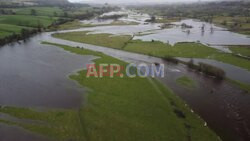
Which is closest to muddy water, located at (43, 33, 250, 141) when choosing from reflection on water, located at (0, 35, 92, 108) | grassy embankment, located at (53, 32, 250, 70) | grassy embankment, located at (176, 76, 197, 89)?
grassy embankment, located at (176, 76, 197, 89)

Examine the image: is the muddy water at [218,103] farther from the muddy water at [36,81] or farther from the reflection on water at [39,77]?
the reflection on water at [39,77]

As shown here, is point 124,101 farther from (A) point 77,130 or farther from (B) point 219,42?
(B) point 219,42

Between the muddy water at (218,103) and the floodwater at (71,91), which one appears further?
the floodwater at (71,91)

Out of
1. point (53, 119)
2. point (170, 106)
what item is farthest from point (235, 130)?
point (53, 119)

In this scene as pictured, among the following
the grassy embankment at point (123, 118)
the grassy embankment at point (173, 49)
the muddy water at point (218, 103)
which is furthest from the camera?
the grassy embankment at point (173, 49)

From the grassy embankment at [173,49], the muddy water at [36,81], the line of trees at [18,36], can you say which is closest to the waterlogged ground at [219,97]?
the grassy embankment at [173,49]

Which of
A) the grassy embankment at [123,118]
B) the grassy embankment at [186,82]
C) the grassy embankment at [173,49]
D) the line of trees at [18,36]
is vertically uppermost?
the line of trees at [18,36]

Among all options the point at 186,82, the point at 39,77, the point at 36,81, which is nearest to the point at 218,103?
the point at 186,82

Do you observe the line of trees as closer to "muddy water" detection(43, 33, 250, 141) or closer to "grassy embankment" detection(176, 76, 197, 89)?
"muddy water" detection(43, 33, 250, 141)
